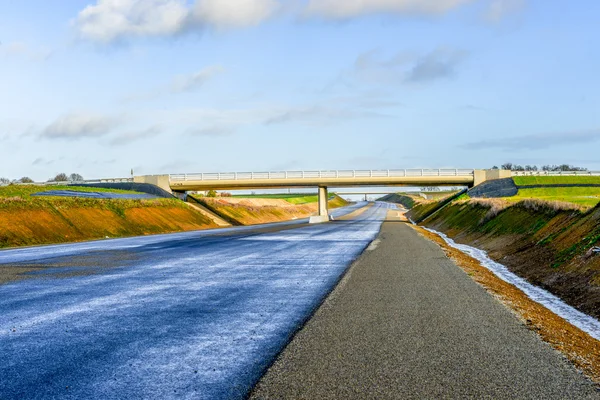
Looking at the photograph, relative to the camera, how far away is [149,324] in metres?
11.9

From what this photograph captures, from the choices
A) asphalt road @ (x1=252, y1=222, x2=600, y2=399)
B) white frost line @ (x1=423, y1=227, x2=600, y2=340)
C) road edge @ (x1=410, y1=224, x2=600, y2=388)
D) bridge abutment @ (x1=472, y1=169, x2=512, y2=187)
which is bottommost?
white frost line @ (x1=423, y1=227, x2=600, y2=340)

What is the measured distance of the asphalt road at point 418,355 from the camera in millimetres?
A: 7492

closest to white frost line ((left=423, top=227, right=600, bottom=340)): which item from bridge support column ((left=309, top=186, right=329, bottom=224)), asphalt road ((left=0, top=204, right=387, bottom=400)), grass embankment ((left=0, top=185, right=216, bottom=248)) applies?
asphalt road ((left=0, top=204, right=387, bottom=400))

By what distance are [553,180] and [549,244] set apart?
6442 cm

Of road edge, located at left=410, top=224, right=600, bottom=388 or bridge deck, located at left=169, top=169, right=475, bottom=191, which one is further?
A: bridge deck, located at left=169, top=169, right=475, bottom=191

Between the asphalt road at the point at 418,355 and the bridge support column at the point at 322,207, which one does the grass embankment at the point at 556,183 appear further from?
the asphalt road at the point at 418,355

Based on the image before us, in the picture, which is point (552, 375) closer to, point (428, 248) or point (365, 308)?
point (365, 308)

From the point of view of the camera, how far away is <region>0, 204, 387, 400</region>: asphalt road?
26.2 feet

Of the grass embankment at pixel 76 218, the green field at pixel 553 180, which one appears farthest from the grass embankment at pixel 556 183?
the grass embankment at pixel 76 218

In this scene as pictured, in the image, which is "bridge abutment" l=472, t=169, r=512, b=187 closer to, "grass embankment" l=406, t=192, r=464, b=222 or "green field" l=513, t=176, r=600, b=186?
"green field" l=513, t=176, r=600, b=186

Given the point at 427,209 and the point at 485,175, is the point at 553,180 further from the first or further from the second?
the point at 427,209

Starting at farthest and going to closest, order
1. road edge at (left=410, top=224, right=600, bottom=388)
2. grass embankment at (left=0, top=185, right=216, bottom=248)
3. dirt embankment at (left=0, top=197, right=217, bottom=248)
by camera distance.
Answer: grass embankment at (left=0, top=185, right=216, bottom=248) → dirt embankment at (left=0, top=197, right=217, bottom=248) → road edge at (left=410, top=224, right=600, bottom=388)

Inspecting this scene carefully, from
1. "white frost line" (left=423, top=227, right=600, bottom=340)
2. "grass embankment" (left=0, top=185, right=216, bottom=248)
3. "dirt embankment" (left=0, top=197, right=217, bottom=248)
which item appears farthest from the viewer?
"grass embankment" (left=0, top=185, right=216, bottom=248)

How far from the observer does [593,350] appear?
1013cm
